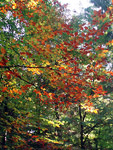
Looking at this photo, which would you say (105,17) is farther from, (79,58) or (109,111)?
(109,111)

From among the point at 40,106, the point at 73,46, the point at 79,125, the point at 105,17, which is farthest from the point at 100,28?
the point at 79,125

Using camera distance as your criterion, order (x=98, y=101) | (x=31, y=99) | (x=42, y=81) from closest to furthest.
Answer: (x=31, y=99) < (x=42, y=81) < (x=98, y=101)

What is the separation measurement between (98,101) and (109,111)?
0.93 metres

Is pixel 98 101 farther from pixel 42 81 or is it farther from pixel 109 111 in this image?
pixel 42 81

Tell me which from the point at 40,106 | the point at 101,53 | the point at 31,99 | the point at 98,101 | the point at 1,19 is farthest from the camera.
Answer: the point at 98,101

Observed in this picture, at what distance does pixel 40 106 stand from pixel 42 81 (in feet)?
7.82

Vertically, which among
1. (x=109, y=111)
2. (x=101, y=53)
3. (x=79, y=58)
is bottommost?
(x=109, y=111)

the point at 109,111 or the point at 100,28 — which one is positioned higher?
the point at 100,28

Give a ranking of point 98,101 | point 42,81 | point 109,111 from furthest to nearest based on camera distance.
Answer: point 98,101
point 109,111
point 42,81

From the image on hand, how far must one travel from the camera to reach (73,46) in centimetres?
336

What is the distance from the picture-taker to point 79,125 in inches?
356

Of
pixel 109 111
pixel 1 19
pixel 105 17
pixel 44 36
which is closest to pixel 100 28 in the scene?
pixel 105 17

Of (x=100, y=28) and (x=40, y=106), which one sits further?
(x=40, y=106)

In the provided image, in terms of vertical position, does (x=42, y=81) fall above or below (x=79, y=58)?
above
